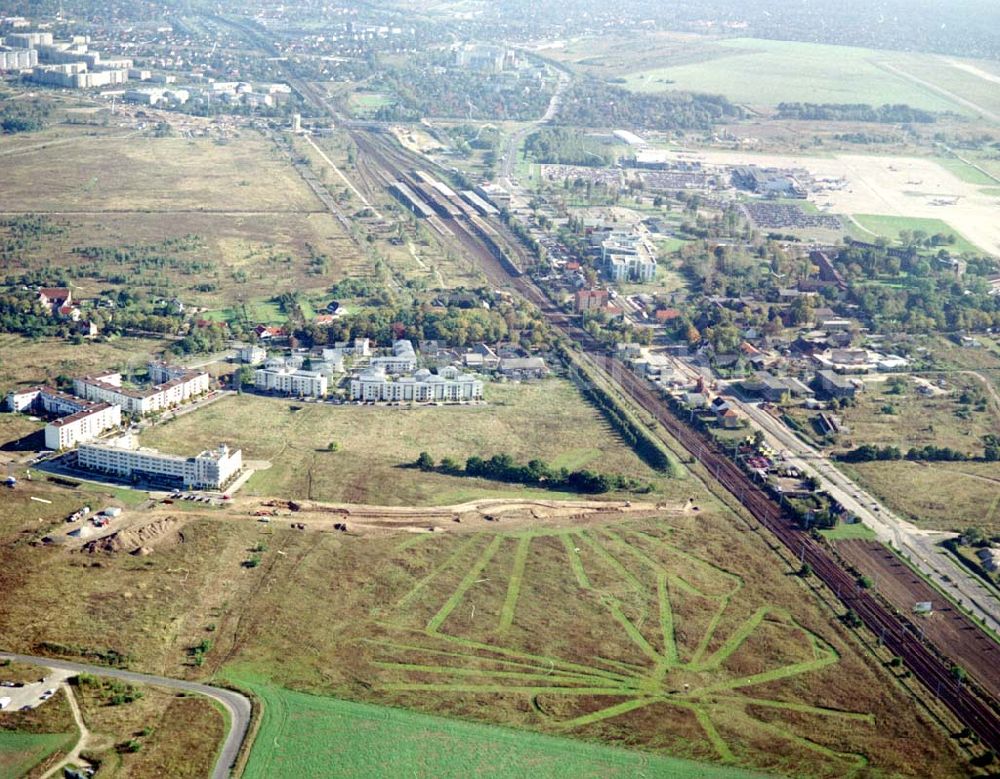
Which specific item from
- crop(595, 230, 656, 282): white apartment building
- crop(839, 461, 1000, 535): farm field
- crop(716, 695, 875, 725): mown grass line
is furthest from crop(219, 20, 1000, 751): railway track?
crop(595, 230, 656, 282): white apartment building

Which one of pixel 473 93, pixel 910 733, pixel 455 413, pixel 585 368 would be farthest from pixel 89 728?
pixel 473 93

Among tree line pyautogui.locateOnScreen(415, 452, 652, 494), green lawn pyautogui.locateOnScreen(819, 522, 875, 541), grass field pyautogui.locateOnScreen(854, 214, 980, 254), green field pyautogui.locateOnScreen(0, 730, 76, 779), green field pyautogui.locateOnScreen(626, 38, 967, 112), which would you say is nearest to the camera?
green field pyautogui.locateOnScreen(0, 730, 76, 779)

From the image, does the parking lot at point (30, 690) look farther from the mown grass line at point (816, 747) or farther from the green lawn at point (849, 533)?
the green lawn at point (849, 533)

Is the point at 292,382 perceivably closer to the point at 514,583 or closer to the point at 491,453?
the point at 491,453

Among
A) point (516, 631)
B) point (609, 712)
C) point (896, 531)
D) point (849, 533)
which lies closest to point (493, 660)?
point (516, 631)

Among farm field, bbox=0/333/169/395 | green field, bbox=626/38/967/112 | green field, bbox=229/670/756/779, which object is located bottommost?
green field, bbox=229/670/756/779

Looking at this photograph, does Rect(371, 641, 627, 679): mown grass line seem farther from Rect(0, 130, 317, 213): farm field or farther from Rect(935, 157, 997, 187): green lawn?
Rect(935, 157, 997, 187): green lawn

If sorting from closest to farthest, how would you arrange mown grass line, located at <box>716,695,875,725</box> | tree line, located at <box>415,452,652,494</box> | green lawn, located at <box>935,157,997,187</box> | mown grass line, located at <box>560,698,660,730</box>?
1. mown grass line, located at <box>560,698,660,730</box>
2. mown grass line, located at <box>716,695,875,725</box>
3. tree line, located at <box>415,452,652,494</box>
4. green lawn, located at <box>935,157,997,187</box>
